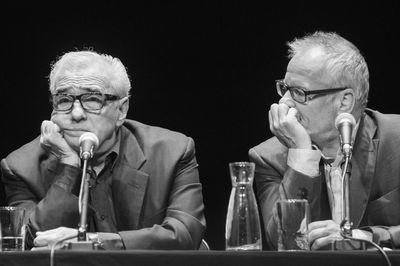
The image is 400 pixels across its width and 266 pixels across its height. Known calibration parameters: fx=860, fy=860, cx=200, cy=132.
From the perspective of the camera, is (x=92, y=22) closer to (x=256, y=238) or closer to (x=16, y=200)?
(x=16, y=200)

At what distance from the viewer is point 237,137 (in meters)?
4.22

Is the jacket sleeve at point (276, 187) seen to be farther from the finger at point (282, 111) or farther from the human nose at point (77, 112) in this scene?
the human nose at point (77, 112)

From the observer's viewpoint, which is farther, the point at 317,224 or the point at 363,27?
the point at 363,27

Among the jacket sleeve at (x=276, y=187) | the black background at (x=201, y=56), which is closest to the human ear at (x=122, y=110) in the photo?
the jacket sleeve at (x=276, y=187)

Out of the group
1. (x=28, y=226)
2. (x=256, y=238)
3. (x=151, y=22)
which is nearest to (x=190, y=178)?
(x=28, y=226)

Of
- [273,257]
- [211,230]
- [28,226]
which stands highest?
[273,257]

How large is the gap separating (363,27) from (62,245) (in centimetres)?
233

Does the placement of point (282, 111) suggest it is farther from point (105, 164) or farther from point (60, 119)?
point (60, 119)

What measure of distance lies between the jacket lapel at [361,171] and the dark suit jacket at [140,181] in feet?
1.87

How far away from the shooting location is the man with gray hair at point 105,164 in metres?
3.21

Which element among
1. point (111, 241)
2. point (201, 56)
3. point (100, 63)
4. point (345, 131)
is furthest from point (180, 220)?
point (201, 56)

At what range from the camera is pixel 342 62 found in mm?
3346

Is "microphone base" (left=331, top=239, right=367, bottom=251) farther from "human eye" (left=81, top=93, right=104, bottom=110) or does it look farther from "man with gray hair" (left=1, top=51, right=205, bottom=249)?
"human eye" (left=81, top=93, right=104, bottom=110)

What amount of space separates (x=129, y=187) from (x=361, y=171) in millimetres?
880
